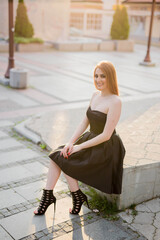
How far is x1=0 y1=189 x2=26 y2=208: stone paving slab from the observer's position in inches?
149

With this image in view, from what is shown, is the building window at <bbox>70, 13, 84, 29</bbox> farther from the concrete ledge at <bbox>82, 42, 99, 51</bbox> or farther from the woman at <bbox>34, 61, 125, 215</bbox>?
the woman at <bbox>34, 61, 125, 215</bbox>

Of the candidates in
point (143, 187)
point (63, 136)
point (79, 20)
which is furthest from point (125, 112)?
point (79, 20)

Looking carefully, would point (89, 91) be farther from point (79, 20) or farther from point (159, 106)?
point (79, 20)

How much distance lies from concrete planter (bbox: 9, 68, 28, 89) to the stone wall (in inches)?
496

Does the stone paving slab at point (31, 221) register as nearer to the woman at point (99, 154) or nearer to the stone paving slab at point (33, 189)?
the woman at point (99, 154)

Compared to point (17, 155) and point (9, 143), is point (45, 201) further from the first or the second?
point (9, 143)

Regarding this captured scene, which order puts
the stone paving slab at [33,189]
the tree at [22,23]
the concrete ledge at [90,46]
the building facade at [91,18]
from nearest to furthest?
the stone paving slab at [33,189] < the tree at [22,23] < the concrete ledge at [90,46] < the building facade at [91,18]

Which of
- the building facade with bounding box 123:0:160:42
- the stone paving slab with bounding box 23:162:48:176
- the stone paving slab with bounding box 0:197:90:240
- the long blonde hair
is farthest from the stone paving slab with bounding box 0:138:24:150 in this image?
the building facade with bounding box 123:0:160:42

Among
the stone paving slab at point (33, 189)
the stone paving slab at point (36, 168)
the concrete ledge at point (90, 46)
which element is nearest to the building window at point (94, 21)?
the concrete ledge at point (90, 46)

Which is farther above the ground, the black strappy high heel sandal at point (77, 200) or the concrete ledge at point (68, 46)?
the concrete ledge at point (68, 46)

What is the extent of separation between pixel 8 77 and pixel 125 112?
470 centimetres

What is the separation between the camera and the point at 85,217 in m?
3.57

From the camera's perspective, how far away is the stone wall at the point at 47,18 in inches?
840

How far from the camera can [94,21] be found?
3600cm
